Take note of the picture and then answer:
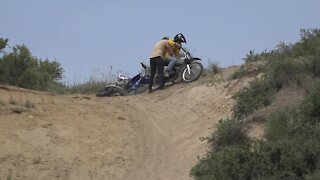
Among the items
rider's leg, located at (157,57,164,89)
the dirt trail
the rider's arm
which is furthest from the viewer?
the rider's arm

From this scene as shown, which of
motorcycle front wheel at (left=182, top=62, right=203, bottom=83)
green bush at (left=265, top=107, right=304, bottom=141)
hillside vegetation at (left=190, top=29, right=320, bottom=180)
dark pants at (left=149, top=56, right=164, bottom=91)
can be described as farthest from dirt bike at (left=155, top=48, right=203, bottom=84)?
green bush at (left=265, top=107, right=304, bottom=141)

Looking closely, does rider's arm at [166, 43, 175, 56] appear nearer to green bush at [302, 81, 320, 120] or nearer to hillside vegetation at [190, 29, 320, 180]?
hillside vegetation at [190, 29, 320, 180]

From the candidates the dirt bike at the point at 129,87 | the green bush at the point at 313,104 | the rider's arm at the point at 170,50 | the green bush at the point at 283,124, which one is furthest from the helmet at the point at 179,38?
the green bush at the point at 313,104

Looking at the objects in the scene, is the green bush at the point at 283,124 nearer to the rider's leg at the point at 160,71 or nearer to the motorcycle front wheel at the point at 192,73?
the motorcycle front wheel at the point at 192,73

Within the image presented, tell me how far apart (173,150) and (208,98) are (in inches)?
133

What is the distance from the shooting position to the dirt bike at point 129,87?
19.5m

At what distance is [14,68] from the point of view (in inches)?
908

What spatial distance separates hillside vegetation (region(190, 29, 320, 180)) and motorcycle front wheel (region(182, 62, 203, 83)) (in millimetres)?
4903

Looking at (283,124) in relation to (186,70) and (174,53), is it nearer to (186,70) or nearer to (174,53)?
(186,70)

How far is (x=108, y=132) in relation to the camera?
13938mm

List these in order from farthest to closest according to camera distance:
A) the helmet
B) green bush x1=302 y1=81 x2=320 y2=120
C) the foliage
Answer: the foliage, the helmet, green bush x1=302 y1=81 x2=320 y2=120

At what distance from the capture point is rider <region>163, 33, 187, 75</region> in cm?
1873

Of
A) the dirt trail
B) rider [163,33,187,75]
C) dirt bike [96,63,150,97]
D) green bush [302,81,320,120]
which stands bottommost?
the dirt trail

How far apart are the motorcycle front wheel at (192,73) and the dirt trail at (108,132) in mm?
785
